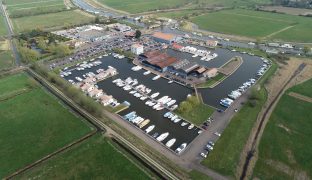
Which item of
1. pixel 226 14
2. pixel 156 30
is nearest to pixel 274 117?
pixel 156 30

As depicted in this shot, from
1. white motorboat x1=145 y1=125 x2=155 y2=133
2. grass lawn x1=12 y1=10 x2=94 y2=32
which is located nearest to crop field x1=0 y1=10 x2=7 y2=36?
grass lawn x1=12 y1=10 x2=94 y2=32

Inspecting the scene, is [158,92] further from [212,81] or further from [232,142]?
[232,142]

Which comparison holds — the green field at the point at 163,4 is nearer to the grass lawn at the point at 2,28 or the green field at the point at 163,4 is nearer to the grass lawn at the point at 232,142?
the grass lawn at the point at 2,28

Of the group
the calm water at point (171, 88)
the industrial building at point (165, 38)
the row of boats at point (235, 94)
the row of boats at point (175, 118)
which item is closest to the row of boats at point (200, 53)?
the calm water at point (171, 88)

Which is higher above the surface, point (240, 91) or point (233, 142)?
point (240, 91)

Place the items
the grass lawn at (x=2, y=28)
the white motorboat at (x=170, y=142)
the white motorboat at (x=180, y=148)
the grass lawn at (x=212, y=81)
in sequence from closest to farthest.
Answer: the white motorboat at (x=180, y=148) < the white motorboat at (x=170, y=142) < the grass lawn at (x=212, y=81) < the grass lawn at (x=2, y=28)

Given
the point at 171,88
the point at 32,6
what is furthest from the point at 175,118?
the point at 32,6

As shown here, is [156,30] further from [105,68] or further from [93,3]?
[93,3]
